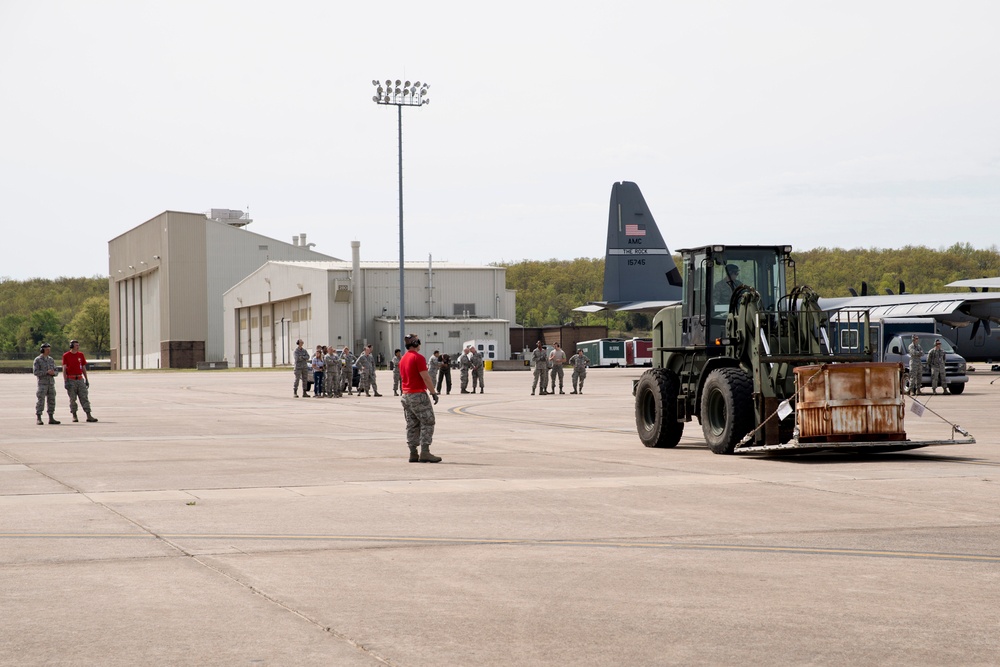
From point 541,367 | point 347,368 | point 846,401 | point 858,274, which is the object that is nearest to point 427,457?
point 846,401

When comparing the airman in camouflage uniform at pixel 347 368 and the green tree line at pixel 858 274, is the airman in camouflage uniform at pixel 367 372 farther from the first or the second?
the green tree line at pixel 858 274

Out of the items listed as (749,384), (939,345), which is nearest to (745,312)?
(749,384)

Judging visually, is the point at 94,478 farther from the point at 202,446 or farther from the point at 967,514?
the point at 967,514

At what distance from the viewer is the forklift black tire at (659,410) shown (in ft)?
55.4

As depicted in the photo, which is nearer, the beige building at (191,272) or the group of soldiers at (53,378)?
the group of soldiers at (53,378)

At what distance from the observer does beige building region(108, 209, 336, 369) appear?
341ft

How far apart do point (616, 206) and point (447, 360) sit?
56.2 ft

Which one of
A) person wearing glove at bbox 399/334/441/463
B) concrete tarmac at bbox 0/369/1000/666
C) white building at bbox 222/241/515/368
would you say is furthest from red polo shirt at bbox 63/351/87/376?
white building at bbox 222/241/515/368

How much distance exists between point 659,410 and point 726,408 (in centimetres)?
180

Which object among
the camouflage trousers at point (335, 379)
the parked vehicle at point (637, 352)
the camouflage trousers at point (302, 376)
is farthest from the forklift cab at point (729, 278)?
the parked vehicle at point (637, 352)

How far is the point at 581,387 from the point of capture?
133ft

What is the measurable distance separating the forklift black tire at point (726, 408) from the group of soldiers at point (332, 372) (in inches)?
926

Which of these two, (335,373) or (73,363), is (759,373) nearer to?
(73,363)

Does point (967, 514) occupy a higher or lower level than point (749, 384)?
lower
